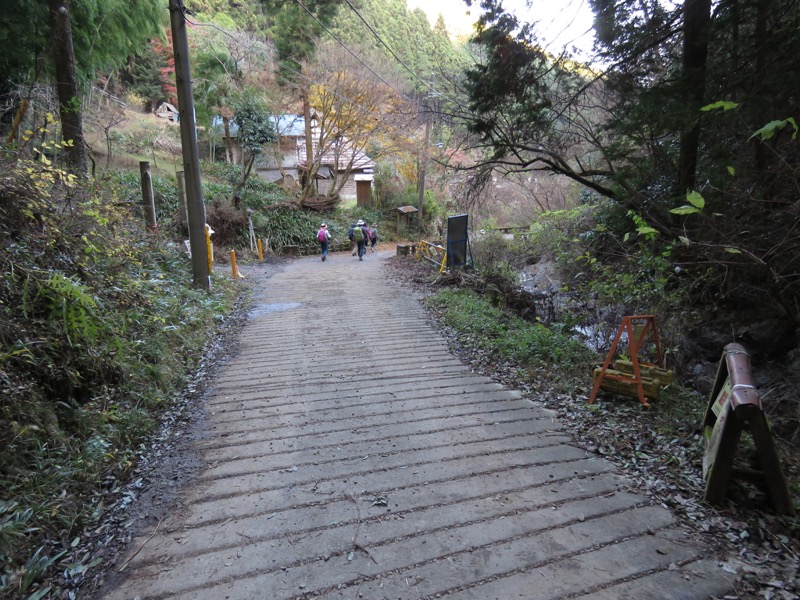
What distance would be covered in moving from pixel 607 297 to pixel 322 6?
891 centimetres

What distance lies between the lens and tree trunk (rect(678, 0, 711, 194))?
544 cm

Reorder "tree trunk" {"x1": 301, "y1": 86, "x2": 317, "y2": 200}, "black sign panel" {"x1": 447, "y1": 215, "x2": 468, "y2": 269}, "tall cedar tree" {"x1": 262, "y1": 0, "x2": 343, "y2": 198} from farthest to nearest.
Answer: "tree trunk" {"x1": 301, "y1": 86, "x2": 317, "y2": 200}, "tall cedar tree" {"x1": 262, "y1": 0, "x2": 343, "y2": 198}, "black sign panel" {"x1": 447, "y1": 215, "x2": 468, "y2": 269}

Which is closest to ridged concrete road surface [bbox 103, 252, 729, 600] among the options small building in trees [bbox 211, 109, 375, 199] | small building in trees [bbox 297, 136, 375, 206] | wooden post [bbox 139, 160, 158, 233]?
wooden post [bbox 139, 160, 158, 233]

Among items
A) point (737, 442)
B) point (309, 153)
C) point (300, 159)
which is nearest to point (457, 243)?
point (737, 442)

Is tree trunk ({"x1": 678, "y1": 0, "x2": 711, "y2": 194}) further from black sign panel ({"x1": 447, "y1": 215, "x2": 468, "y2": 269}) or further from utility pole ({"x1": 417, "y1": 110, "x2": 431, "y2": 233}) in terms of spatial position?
utility pole ({"x1": 417, "y1": 110, "x2": 431, "y2": 233})

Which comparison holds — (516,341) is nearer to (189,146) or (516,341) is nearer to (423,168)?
(189,146)

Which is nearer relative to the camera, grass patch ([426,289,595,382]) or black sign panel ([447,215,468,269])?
grass patch ([426,289,595,382])

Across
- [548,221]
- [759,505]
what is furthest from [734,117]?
[548,221]

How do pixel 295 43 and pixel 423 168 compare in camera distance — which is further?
pixel 423 168

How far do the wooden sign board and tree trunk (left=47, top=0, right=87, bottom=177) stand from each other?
355 inches

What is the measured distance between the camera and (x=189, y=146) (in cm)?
881

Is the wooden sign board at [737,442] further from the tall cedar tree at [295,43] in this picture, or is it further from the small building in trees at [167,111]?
the small building in trees at [167,111]

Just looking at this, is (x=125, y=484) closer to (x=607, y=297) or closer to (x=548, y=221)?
(x=607, y=297)

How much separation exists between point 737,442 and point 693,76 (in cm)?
470
